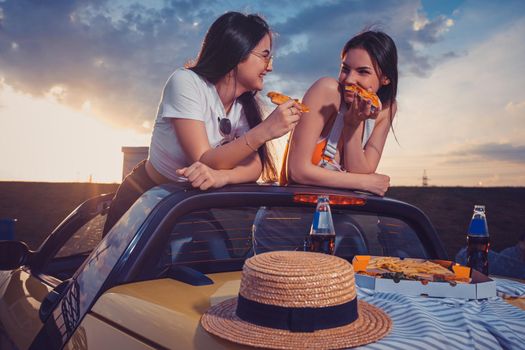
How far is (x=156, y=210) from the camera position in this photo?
2.14m

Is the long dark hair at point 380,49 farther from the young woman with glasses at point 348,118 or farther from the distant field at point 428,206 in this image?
the distant field at point 428,206

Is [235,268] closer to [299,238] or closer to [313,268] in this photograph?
[299,238]

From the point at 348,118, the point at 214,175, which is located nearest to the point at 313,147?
the point at 348,118

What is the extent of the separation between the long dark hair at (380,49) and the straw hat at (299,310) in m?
2.32

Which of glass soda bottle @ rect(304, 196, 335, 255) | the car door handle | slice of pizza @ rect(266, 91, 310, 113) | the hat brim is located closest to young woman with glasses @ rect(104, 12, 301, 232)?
slice of pizza @ rect(266, 91, 310, 113)

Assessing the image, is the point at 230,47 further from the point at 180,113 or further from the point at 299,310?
the point at 299,310

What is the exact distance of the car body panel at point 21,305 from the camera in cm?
264

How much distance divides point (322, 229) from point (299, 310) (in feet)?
2.93

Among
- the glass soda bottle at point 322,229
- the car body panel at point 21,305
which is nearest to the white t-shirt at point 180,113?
the car body panel at point 21,305

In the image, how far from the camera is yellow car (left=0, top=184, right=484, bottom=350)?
1753mm

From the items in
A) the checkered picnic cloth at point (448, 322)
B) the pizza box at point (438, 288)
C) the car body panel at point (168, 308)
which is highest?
the pizza box at point (438, 288)

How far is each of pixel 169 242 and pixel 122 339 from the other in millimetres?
566

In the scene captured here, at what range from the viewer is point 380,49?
11.5ft

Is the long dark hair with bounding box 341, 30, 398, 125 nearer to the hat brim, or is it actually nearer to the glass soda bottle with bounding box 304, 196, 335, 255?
the glass soda bottle with bounding box 304, 196, 335, 255
